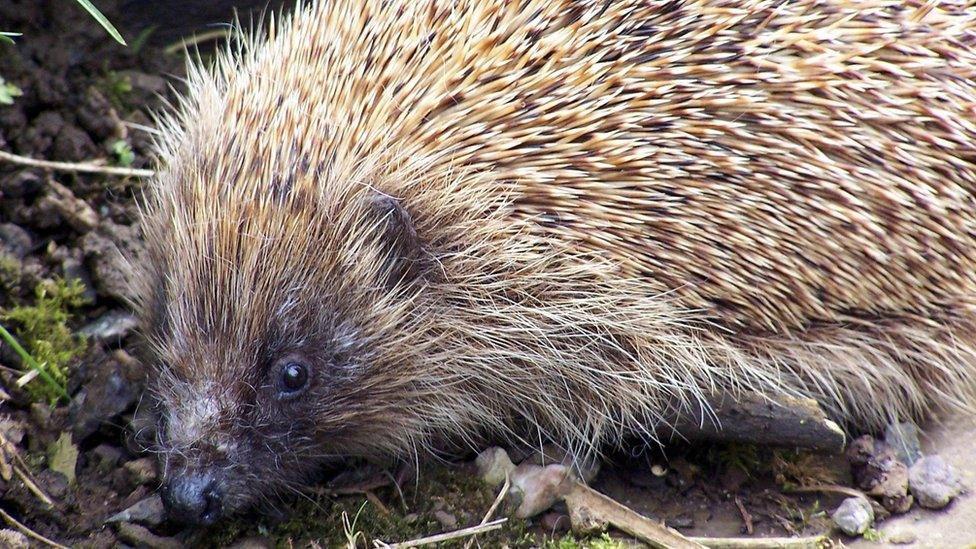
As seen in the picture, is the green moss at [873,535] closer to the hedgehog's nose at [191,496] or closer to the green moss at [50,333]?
the hedgehog's nose at [191,496]

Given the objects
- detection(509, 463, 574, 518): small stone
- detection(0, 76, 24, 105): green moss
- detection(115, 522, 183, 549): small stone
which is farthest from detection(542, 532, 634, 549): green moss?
detection(0, 76, 24, 105): green moss

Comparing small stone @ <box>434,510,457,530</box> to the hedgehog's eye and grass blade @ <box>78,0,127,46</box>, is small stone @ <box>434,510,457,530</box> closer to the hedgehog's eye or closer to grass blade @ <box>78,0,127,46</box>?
the hedgehog's eye

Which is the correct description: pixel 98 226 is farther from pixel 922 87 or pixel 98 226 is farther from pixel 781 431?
pixel 922 87

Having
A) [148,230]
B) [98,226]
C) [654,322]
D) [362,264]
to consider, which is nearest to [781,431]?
[654,322]

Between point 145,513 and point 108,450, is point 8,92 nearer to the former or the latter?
point 108,450

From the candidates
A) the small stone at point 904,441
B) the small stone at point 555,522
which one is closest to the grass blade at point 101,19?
the small stone at point 555,522

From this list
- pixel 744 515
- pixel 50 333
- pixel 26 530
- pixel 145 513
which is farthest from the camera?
pixel 50 333

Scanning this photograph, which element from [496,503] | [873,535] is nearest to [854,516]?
[873,535]
